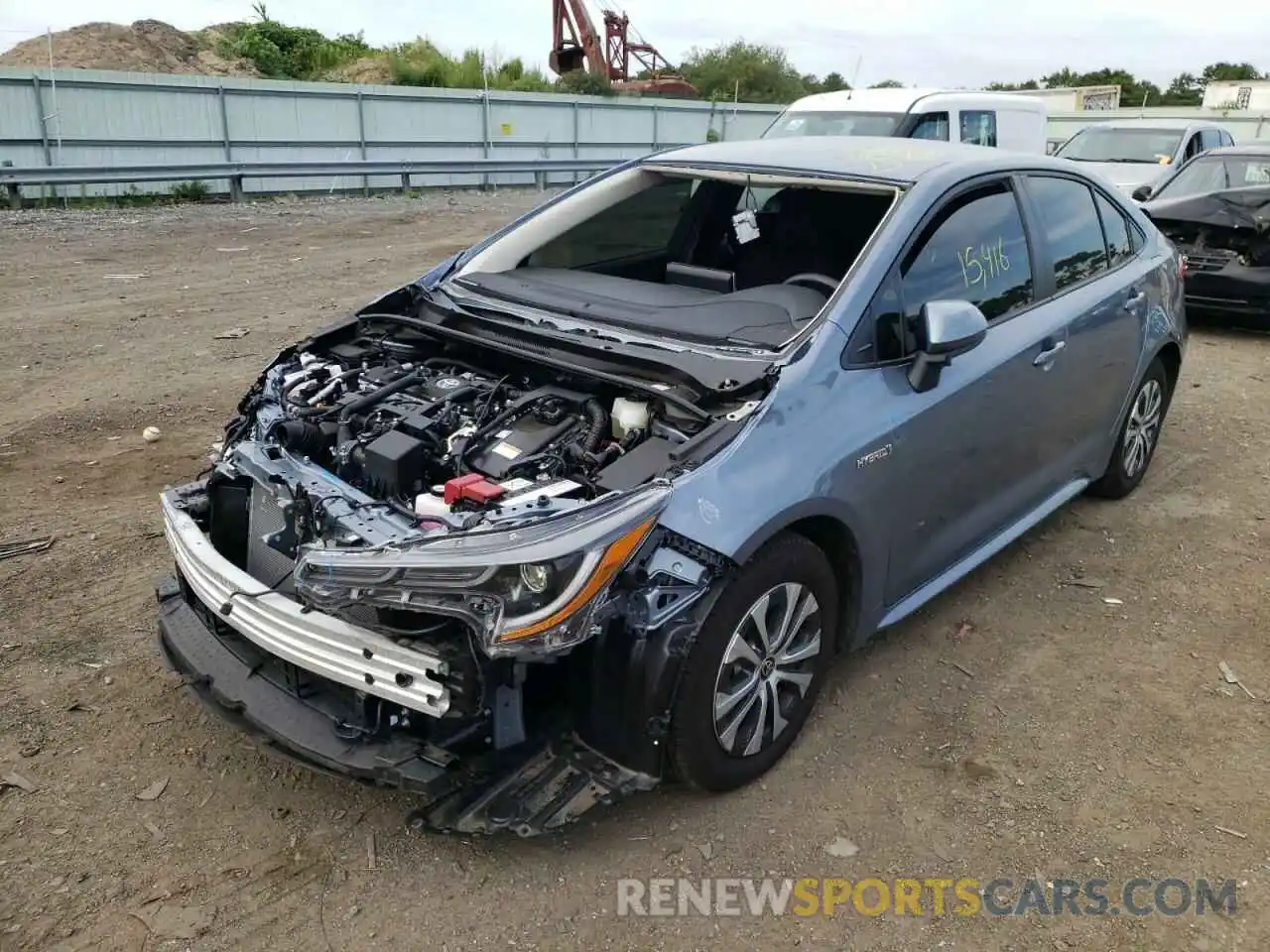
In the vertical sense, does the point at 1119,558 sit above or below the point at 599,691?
below

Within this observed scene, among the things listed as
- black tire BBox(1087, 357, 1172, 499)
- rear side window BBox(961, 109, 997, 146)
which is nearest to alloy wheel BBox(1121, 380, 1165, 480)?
black tire BBox(1087, 357, 1172, 499)

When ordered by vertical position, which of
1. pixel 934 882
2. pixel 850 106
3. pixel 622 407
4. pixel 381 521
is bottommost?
pixel 934 882

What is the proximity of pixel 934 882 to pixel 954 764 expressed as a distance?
1.76ft

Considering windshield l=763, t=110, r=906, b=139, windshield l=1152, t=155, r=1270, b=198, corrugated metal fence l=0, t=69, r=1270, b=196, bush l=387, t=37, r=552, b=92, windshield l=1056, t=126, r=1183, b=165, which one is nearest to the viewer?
windshield l=1152, t=155, r=1270, b=198

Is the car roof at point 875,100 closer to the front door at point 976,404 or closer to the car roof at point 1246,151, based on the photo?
the car roof at point 1246,151

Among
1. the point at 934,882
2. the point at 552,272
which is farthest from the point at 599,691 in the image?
the point at 552,272

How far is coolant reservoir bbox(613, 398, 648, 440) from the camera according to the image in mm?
2975

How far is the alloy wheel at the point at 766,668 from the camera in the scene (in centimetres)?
271

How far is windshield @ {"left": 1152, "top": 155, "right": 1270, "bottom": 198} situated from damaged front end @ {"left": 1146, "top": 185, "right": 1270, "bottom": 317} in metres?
0.52

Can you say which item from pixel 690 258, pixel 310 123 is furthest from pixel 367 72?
pixel 690 258

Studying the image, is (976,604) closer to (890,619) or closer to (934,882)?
(890,619)

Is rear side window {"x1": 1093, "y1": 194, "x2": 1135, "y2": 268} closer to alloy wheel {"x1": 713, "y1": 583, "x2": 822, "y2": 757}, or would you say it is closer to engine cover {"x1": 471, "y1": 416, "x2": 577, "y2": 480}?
alloy wheel {"x1": 713, "y1": 583, "x2": 822, "y2": 757}

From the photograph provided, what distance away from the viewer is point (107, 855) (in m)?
2.64

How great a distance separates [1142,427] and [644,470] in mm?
3415
